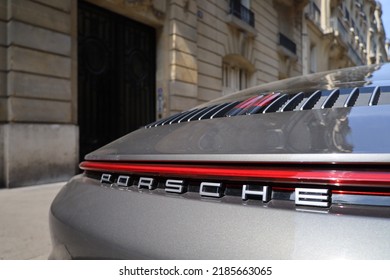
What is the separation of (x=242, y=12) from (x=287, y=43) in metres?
4.62

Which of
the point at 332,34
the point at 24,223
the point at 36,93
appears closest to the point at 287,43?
the point at 332,34

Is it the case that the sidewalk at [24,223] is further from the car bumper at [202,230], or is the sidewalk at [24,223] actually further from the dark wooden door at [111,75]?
the dark wooden door at [111,75]

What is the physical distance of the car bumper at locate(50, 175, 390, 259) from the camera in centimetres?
72

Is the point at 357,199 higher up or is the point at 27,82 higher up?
the point at 27,82

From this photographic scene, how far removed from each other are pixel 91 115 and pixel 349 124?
663 cm

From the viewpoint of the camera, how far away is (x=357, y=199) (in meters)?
0.76

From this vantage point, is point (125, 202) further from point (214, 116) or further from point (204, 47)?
point (204, 47)

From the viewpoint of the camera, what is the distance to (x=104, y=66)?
712cm

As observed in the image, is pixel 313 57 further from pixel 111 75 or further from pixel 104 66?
pixel 104 66

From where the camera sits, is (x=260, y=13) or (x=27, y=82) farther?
(x=260, y=13)

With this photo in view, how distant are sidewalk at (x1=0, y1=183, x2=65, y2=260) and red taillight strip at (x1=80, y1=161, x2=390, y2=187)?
67.5 inches

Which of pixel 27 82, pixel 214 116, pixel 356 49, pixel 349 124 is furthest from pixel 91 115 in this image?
pixel 356 49

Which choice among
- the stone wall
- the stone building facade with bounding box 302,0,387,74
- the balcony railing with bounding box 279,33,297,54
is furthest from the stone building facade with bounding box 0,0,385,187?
the stone building facade with bounding box 302,0,387,74

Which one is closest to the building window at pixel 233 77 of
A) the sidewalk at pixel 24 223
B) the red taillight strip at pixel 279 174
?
the sidewalk at pixel 24 223
